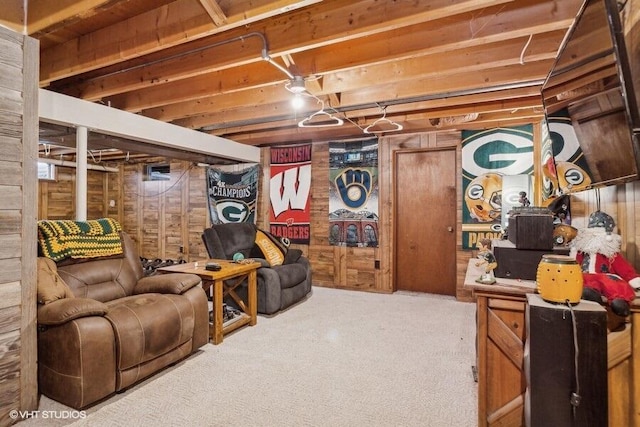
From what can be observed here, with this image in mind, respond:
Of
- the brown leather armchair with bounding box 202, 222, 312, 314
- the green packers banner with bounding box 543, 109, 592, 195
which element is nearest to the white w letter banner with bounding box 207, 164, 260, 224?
the brown leather armchair with bounding box 202, 222, 312, 314

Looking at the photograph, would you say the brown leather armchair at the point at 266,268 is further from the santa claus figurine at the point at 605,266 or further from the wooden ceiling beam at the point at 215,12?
the santa claus figurine at the point at 605,266

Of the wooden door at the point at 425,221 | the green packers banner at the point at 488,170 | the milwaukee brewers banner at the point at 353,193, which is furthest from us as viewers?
the milwaukee brewers banner at the point at 353,193

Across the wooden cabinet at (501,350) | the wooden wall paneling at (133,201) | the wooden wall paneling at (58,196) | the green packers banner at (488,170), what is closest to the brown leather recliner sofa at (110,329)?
the wooden cabinet at (501,350)

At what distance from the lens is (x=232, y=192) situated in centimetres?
570

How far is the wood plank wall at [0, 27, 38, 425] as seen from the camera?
1813mm

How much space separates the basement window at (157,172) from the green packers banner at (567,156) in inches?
251

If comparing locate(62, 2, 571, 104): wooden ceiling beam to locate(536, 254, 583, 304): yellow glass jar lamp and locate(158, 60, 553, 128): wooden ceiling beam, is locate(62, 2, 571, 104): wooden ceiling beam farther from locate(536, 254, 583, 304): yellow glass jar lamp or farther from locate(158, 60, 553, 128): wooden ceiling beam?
locate(536, 254, 583, 304): yellow glass jar lamp

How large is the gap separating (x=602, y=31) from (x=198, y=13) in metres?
2.04

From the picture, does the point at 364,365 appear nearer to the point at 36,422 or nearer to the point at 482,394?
the point at 482,394

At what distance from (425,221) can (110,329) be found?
390 cm

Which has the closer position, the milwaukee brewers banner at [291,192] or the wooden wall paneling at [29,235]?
the wooden wall paneling at [29,235]

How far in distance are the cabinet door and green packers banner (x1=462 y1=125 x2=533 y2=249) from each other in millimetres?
2705

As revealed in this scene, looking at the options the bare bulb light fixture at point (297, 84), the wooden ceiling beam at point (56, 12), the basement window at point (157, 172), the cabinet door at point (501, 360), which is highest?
the wooden ceiling beam at point (56, 12)

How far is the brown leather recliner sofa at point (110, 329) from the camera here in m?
1.88
